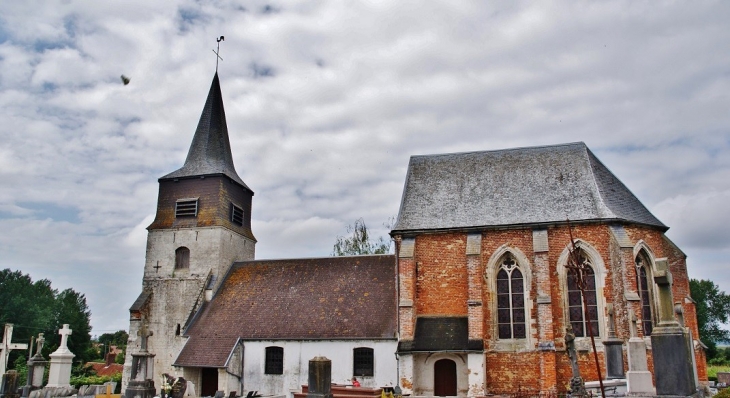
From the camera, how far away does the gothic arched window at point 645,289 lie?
22.0 meters

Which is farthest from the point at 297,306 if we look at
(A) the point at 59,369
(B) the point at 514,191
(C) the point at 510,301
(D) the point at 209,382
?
(B) the point at 514,191

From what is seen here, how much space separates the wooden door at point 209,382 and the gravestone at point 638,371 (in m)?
17.5

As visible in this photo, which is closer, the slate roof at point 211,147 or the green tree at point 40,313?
the slate roof at point 211,147

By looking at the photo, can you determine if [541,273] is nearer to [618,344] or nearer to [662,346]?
[618,344]

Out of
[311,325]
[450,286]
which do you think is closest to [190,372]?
[311,325]

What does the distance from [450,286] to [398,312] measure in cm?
227

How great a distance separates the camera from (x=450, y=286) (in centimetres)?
2330

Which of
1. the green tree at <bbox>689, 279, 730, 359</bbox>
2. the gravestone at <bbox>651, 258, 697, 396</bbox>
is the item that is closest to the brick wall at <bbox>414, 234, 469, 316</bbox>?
the gravestone at <bbox>651, 258, 697, 396</bbox>

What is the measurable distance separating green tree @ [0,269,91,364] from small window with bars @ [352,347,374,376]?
1109 inches

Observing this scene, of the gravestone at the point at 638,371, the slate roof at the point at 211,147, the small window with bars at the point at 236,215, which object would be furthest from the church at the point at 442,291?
the gravestone at the point at 638,371

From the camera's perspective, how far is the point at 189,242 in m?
29.7

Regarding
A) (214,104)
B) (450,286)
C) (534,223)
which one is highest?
(214,104)

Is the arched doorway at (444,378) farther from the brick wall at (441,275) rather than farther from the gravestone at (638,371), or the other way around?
the gravestone at (638,371)

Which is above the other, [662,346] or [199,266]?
[199,266]
